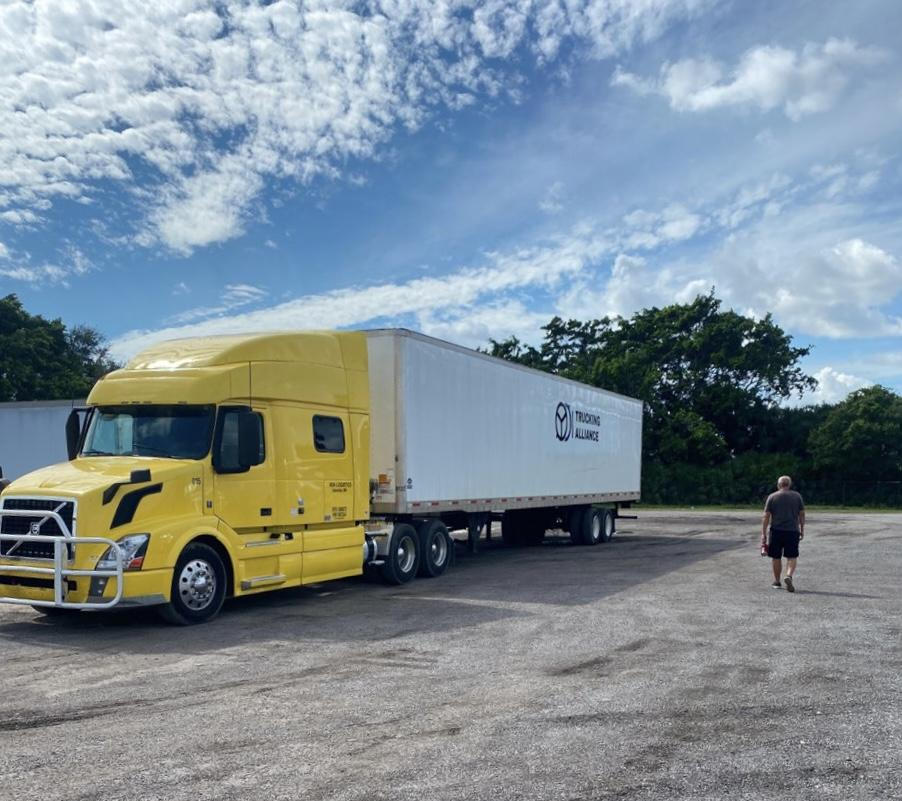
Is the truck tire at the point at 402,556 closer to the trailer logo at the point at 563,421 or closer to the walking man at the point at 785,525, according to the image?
the walking man at the point at 785,525

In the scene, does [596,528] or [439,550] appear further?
[596,528]

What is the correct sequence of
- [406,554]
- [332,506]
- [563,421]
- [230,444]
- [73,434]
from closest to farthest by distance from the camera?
[230,444] → [73,434] → [332,506] → [406,554] → [563,421]

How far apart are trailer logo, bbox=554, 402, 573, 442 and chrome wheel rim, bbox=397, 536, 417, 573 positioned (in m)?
6.42

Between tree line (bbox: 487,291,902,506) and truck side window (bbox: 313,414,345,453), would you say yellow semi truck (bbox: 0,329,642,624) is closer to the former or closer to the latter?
truck side window (bbox: 313,414,345,453)

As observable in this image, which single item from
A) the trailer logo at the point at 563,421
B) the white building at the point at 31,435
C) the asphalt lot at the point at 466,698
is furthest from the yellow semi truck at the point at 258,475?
the white building at the point at 31,435

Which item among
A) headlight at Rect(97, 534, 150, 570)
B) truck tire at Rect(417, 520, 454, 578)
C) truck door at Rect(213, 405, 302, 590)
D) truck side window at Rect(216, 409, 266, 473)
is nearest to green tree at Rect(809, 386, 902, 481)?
truck tire at Rect(417, 520, 454, 578)

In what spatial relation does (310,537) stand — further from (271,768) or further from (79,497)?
(271,768)

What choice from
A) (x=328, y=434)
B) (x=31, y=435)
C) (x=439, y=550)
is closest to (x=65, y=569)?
(x=328, y=434)

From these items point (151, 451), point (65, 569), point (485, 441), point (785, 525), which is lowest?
point (65, 569)

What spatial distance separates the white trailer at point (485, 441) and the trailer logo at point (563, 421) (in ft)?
0.07

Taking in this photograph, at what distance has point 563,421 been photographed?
19.9 m

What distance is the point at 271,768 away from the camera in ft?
17.4

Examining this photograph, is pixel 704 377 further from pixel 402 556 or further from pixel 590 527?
pixel 402 556

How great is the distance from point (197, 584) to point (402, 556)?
417 cm
